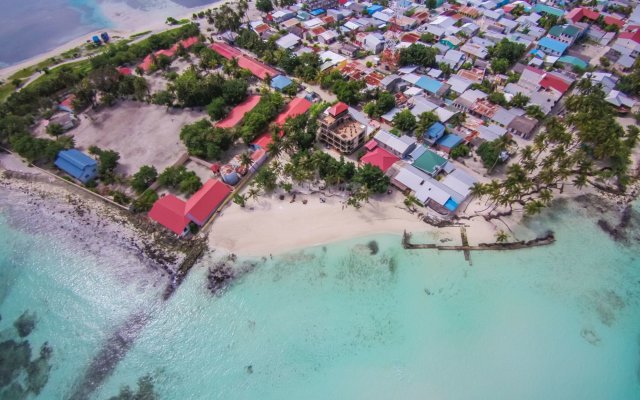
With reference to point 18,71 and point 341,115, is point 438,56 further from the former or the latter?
point 18,71

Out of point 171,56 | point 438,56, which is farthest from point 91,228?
point 438,56

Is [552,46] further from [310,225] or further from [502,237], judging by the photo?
[310,225]

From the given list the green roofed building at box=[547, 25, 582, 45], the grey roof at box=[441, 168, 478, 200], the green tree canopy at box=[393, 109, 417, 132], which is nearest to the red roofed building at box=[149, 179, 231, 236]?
the green tree canopy at box=[393, 109, 417, 132]

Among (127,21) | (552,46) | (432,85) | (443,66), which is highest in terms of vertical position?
(552,46)

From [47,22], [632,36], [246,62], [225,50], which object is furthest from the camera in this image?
Answer: [47,22]

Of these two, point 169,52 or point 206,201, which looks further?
point 169,52

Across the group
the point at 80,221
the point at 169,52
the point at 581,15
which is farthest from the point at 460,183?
the point at 581,15

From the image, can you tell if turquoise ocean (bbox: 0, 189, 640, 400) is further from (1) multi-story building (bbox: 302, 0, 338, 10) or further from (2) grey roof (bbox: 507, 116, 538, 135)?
(1) multi-story building (bbox: 302, 0, 338, 10)
